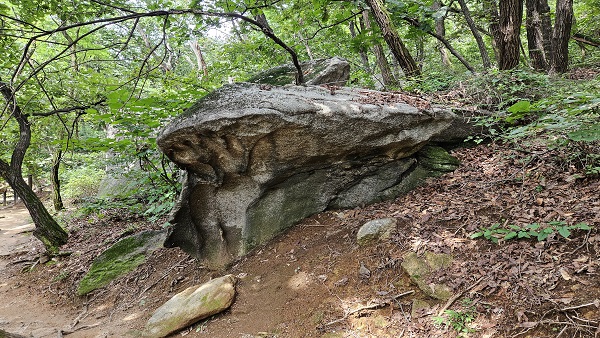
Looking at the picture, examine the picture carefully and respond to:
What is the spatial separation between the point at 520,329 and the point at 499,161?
2922 millimetres

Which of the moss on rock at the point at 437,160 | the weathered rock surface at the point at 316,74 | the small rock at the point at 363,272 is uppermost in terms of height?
the weathered rock surface at the point at 316,74

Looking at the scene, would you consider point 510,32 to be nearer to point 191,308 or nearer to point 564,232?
point 564,232

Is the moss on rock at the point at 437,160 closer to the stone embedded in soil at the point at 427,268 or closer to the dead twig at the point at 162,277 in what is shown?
the stone embedded in soil at the point at 427,268

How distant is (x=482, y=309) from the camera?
2641 millimetres

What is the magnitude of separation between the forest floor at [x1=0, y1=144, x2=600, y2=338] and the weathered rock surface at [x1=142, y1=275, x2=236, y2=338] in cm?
11

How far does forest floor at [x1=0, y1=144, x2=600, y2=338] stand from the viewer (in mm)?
2586

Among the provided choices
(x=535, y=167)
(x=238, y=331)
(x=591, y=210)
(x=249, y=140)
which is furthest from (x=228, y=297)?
(x=535, y=167)

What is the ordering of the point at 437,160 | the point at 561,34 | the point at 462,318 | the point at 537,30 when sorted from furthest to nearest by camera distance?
the point at 537,30 → the point at 561,34 → the point at 437,160 → the point at 462,318

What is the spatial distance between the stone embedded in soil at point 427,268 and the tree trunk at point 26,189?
316 inches

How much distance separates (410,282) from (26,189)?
838 centimetres

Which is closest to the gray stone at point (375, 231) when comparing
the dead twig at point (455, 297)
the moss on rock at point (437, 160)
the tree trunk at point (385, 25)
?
the dead twig at point (455, 297)

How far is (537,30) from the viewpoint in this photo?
7.38m

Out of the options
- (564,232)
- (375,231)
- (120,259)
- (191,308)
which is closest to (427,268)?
(375,231)

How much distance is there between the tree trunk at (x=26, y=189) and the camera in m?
7.02
